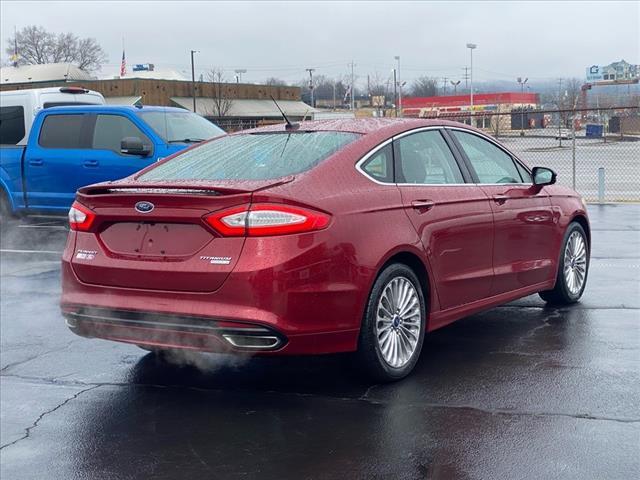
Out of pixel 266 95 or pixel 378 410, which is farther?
pixel 266 95

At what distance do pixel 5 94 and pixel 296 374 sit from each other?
1066 cm

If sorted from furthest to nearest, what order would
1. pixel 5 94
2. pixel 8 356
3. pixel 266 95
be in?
pixel 266 95 → pixel 5 94 → pixel 8 356

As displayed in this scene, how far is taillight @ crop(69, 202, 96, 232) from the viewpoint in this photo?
509 centimetres

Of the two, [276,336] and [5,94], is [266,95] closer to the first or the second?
[5,94]

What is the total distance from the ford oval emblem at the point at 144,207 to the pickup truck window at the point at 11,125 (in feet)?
33.0

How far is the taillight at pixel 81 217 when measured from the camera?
16.7 feet

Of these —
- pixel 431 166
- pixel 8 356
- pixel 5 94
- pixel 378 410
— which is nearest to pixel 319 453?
pixel 378 410

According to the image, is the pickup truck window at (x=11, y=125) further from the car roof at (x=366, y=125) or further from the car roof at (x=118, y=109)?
the car roof at (x=366, y=125)

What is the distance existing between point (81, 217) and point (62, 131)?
26.0ft

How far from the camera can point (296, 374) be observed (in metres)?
5.53

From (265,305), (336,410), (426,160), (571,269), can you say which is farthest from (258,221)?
(571,269)

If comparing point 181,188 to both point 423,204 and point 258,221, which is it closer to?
point 258,221

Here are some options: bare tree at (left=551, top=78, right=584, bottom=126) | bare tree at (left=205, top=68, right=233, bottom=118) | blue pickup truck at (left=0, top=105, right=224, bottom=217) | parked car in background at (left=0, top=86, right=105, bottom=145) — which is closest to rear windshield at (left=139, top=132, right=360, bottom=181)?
blue pickup truck at (left=0, top=105, right=224, bottom=217)

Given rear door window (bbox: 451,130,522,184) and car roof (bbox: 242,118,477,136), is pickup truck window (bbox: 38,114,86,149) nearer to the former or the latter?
car roof (bbox: 242,118,477,136)
